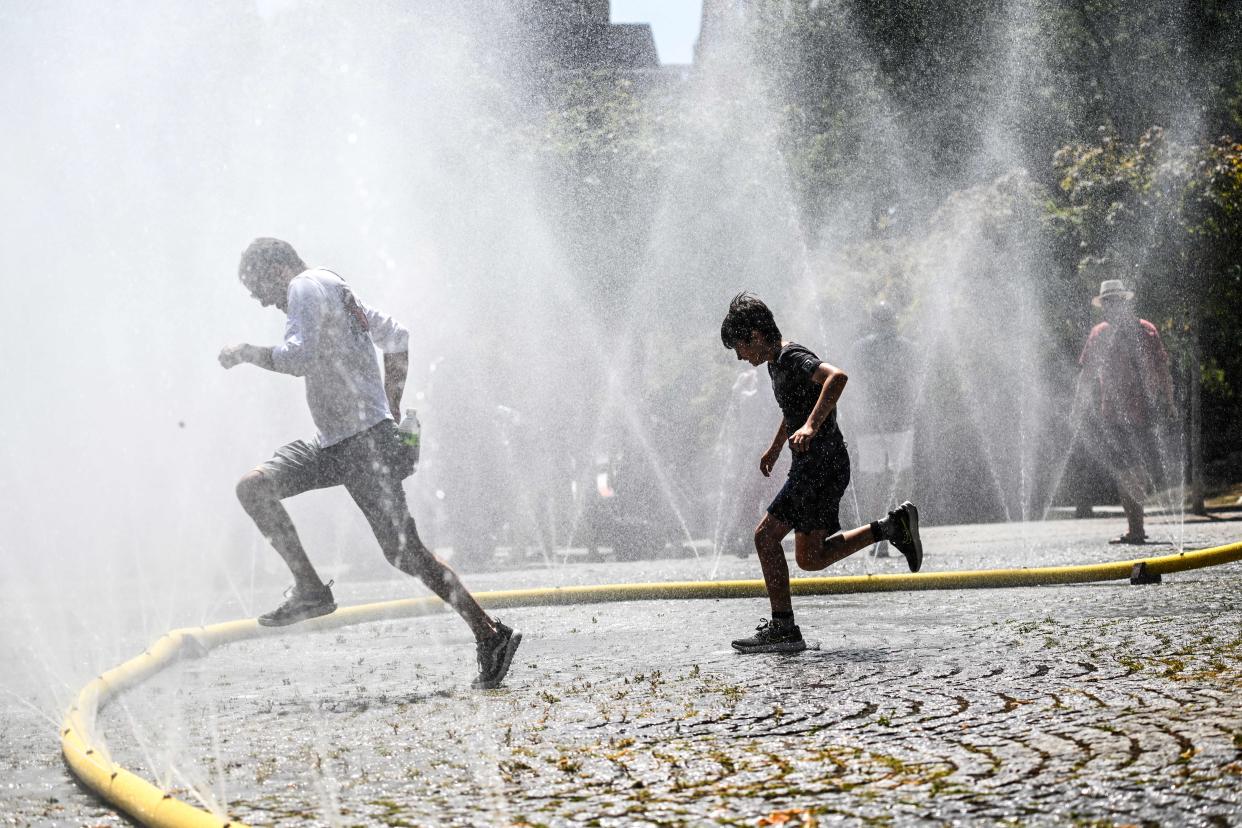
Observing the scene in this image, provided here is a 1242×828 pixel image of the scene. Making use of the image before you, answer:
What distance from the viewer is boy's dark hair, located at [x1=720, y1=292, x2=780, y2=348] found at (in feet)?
20.4

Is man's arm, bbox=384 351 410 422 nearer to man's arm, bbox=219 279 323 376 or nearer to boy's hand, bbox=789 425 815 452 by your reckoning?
man's arm, bbox=219 279 323 376

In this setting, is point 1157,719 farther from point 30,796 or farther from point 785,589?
point 30,796

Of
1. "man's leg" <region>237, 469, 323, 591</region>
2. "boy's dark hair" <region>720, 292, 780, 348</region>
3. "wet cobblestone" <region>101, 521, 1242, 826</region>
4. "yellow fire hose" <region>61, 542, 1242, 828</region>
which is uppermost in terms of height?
"boy's dark hair" <region>720, 292, 780, 348</region>

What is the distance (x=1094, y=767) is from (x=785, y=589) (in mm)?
2762

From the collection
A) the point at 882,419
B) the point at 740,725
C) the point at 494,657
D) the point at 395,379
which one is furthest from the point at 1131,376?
the point at 740,725

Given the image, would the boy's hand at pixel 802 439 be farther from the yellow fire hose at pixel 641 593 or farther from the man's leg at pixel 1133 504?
the man's leg at pixel 1133 504

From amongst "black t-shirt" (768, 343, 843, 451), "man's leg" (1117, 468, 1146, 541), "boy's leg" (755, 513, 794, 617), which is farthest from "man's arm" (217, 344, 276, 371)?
"man's leg" (1117, 468, 1146, 541)

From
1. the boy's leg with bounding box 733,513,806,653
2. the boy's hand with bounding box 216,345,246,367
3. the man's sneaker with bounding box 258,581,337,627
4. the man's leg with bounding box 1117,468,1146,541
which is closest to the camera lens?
the boy's hand with bounding box 216,345,246,367

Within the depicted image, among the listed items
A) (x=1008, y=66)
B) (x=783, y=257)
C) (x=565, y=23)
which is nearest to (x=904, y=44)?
(x=1008, y=66)

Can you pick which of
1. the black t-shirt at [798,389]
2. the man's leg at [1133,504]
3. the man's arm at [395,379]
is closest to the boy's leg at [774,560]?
the black t-shirt at [798,389]

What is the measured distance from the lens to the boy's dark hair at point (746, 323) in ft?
20.4

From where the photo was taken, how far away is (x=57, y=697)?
6316 mm

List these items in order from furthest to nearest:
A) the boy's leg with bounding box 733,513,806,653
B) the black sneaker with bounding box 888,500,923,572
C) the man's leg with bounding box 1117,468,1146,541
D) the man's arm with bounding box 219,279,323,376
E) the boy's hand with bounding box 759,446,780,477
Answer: the man's leg with bounding box 1117,468,1146,541
the black sneaker with bounding box 888,500,923,572
the boy's hand with bounding box 759,446,780,477
the boy's leg with bounding box 733,513,806,653
the man's arm with bounding box 219,279,323,376

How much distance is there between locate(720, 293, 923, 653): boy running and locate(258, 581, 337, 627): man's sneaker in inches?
63.1
